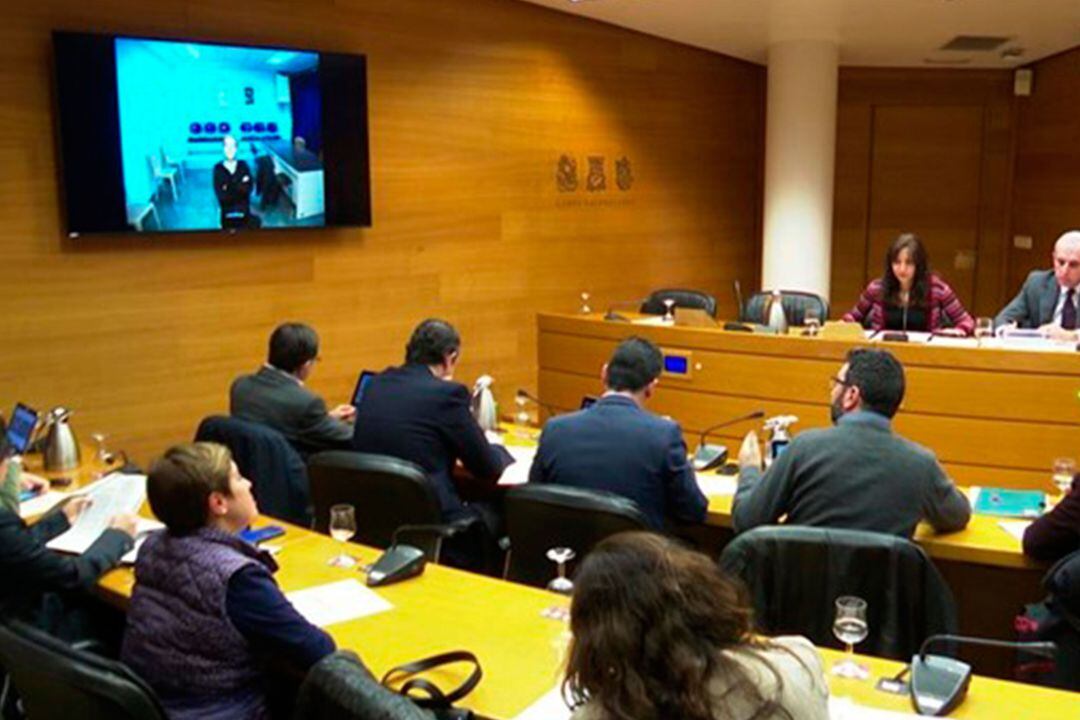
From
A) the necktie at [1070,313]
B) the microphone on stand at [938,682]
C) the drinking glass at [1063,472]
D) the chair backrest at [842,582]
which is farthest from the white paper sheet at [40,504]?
the necktie at [1070,313]

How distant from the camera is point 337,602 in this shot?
8.78ft

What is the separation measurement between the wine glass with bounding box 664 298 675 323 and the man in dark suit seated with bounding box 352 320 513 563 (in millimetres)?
2343

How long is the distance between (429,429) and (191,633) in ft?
5.62

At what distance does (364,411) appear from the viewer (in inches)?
158

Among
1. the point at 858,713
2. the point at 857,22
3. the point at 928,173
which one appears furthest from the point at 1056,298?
the point at 928,173

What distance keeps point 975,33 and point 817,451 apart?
613 centimetres

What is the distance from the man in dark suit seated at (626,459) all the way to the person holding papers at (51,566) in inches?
53.1

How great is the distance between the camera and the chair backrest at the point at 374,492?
3.49 m

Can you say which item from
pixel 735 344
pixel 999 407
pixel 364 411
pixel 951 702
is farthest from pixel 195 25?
pixel 951 702

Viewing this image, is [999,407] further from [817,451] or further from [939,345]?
[817,451]

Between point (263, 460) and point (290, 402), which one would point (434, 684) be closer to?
point (263, 460)

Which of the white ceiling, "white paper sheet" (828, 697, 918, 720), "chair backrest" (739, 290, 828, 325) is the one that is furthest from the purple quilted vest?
the white ceiling

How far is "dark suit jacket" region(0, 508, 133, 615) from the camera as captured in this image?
2.73 metres

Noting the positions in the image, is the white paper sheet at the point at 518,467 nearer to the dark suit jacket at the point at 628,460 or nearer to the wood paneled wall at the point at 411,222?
the dark suit jacket at the point at 628,460
